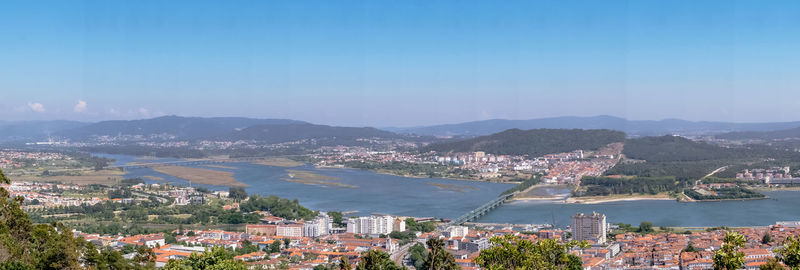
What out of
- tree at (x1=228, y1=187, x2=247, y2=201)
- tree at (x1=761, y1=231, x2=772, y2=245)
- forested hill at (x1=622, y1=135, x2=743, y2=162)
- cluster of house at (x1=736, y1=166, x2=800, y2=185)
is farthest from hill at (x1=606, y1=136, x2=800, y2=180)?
tree at (x1=228, y1=187, x2=247, y2=201)

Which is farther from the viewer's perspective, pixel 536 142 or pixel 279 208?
pixel 536 142

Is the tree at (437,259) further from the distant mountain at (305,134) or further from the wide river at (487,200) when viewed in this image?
the distant mountain at (305,134)

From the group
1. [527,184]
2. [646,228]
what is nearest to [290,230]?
[646,228]

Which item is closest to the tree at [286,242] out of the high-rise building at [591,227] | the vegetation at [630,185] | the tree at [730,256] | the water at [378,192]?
the water at [378,192]

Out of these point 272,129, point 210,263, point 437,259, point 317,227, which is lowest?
point 317,227

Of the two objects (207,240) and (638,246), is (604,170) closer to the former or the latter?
(638,246)

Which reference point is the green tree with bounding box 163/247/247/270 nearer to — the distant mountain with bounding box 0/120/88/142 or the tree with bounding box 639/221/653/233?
the tree with bounding box 639/221/653/233

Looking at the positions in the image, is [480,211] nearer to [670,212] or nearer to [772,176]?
[670,212]

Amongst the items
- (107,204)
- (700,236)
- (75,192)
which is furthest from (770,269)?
(75,192)
